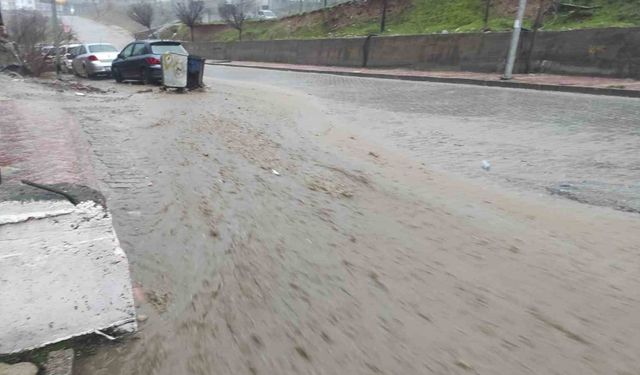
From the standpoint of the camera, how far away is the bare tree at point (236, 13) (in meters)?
43.1

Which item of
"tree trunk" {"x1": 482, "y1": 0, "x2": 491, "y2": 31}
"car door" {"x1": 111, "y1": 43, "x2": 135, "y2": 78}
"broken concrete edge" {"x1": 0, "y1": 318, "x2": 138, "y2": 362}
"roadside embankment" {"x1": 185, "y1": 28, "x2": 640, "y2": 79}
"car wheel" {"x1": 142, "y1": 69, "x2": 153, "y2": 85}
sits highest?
"tree trunk" {"x1": 482, "y1": 0, "x2": 491, "y2": 31}

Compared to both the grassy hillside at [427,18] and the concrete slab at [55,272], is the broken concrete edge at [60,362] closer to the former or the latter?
the concrete slab at [55,272]

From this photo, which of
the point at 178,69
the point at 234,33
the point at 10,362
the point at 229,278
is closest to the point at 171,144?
the point at 229,278

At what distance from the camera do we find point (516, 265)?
3.17 metres

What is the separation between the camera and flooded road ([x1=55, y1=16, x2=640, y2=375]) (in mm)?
2227

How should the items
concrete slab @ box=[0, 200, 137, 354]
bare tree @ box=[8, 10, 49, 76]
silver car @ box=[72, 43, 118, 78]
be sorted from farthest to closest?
bare tree @ box=[8, 10, 49, 76] < silver car @ box=[72, 43, 118, 78] < concrete slab @ box=[0, 200, 137, 354]

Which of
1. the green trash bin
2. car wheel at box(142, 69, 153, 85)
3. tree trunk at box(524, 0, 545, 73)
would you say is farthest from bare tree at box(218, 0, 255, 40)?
the green trash bin

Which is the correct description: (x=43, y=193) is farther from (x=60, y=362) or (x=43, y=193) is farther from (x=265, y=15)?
(x=265, y=15)

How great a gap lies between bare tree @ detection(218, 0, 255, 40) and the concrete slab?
43100 mm

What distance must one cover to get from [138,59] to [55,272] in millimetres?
15369

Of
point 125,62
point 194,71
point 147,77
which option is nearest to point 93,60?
point 125,62

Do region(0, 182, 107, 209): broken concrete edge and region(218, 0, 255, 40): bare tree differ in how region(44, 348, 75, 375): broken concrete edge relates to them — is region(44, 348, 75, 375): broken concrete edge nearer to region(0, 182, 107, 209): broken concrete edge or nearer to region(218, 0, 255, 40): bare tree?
region(0, 182, 107, 209): broken concrete edge

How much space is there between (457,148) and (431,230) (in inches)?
132

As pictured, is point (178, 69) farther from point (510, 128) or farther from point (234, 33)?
point (234, 33)
